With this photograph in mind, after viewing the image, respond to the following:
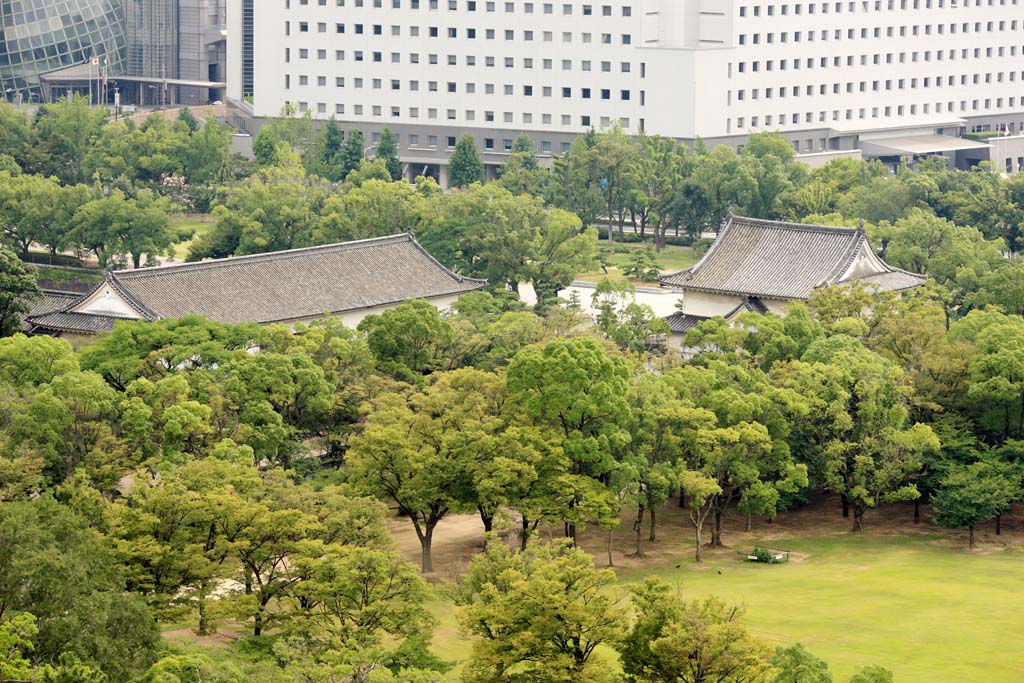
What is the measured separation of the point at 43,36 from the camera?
120m

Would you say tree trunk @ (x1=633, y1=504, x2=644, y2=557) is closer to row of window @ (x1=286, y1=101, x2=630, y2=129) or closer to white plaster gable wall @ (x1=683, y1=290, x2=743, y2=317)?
white plaster gable wall @ (x1=683, y1=290, x2=743, y2=317)

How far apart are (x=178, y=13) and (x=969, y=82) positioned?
5332cm

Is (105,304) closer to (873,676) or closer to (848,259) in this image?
(848,259)

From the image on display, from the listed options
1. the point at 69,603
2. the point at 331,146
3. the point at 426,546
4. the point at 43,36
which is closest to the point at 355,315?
the point at 426,546

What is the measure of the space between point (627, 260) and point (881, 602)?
4367 centimetres

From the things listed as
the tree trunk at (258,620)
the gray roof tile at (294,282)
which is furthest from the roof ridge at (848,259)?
the tree trunk at (258,620)

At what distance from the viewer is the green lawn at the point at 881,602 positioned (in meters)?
41.2

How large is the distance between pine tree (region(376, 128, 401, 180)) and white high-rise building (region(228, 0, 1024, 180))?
743 cm

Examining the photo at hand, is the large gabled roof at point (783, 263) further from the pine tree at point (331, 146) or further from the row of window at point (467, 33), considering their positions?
the row of window at point (467, 33)

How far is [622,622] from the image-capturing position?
120 ft

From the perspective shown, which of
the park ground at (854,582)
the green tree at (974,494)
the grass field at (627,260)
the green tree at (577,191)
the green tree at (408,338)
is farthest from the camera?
the green tree at (577,191)

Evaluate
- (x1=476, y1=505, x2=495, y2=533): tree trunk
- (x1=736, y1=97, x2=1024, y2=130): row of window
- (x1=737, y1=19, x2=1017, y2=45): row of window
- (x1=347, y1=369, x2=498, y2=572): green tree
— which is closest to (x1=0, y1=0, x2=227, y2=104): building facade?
(x1=737, y1=19, x2=1017, y2=45): row of window

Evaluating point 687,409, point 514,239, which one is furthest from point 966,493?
point 514,239

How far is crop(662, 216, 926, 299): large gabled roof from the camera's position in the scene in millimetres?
63250
